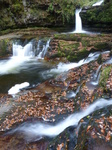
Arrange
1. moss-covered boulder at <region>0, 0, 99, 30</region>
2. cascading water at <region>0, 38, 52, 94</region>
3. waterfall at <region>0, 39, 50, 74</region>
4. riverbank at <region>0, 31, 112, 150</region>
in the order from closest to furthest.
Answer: riverbank at <region>0, 31, 112, 150</region>, cascading water at <region>0, 38, 52, 94</region>, waterfall at <region>0, 39, 50, 74</region>, moss-covered boulder at <region>0, 0, 99, 30</region>

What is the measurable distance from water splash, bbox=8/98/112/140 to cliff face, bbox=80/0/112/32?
9674 mm

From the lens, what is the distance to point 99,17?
13.2 m

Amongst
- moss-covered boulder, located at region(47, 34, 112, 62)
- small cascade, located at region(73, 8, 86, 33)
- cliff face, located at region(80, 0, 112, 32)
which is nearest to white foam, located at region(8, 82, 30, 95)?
moss-covered boulder, located at region(47, 34, 112, 62)

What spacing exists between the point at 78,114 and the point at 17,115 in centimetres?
211

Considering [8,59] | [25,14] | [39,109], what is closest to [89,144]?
[39,109]

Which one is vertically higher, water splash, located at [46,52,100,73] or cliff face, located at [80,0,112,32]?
cliff face, located at [80,0,112,32]

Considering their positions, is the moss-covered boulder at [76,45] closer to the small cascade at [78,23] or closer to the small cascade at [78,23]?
the small cascade at [78,23]

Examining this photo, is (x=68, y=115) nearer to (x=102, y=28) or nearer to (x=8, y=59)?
(x=8, y=59)

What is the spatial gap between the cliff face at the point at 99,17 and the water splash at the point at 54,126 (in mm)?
9674

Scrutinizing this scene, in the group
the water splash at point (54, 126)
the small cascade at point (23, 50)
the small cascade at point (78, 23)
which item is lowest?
the water splash at point (54, 126)

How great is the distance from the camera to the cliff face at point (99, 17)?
12.6 metres

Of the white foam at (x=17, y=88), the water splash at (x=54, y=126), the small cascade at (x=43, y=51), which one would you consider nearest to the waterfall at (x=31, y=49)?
the small cascade at (x=43, y=51)

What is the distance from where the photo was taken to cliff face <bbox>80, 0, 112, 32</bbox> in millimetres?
12633

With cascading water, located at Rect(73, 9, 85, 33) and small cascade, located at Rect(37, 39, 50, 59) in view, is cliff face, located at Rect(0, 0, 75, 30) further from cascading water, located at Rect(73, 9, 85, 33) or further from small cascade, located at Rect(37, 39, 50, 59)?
small cascade, located at Rect(37, 39, 50, 59)
